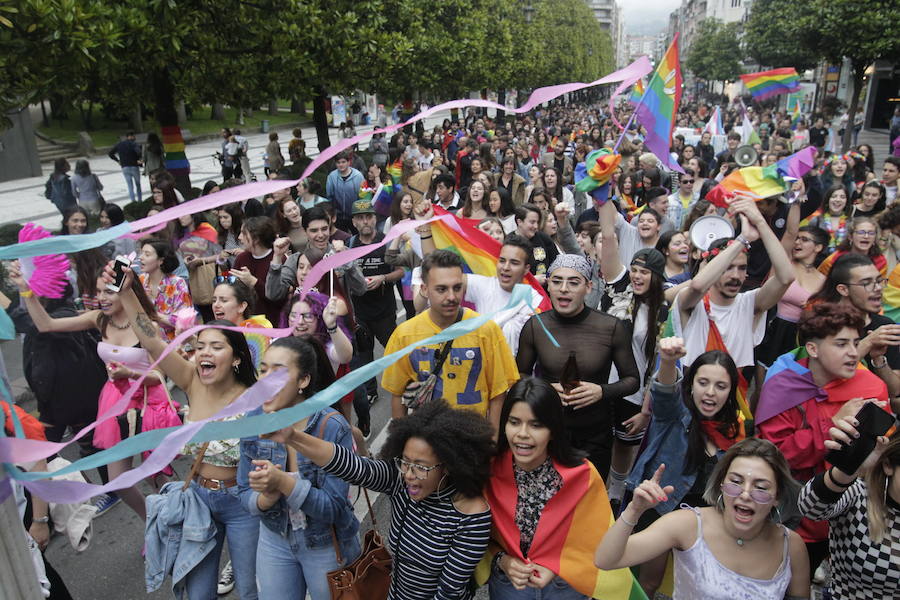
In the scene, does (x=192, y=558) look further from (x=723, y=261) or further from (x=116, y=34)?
(x=116, y=34)

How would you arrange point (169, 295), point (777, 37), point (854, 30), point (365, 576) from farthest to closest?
point (777, 37)
point (854, 30)
point (169, 295)
point (365, 576)

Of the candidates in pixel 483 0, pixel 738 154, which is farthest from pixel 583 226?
pixel 483 0

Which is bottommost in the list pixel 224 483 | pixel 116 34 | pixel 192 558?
pixel 192 558

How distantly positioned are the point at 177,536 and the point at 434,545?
1278mm

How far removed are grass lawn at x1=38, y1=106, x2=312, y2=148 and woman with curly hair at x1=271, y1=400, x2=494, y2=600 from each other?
85.2 feet

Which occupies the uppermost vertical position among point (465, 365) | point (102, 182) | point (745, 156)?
point (745, 156)

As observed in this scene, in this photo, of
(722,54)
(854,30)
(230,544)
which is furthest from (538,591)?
(722,54)

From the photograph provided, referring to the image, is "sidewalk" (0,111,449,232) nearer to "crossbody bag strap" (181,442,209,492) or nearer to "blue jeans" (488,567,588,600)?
"crossbody bag strap" (181,442,209,492)

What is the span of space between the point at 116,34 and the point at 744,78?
13.1m

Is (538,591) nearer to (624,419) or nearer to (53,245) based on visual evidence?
(624,419)

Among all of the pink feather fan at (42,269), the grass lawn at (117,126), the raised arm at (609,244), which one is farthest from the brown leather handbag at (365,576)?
the grass lawn at (117,126)

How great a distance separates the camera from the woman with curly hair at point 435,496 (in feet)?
8.52

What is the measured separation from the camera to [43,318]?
165 inches

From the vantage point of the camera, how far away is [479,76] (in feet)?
86.0
